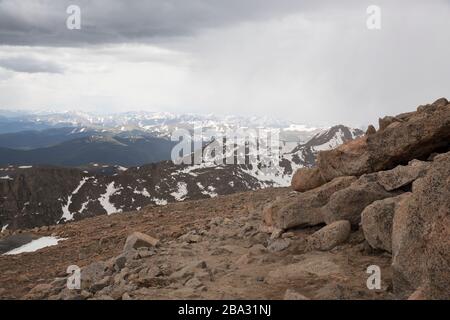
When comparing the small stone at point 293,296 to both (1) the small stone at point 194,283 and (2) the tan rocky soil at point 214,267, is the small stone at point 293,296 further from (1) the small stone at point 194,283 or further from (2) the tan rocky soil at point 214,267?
(1) the small stone at point 194,283

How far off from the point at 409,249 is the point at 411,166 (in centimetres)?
696

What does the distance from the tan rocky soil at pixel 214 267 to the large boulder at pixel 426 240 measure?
2.73 feet

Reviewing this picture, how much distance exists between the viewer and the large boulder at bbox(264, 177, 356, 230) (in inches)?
765

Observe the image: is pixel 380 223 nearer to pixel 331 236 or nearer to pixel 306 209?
pixel 331 236

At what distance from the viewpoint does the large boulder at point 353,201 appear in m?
17.9

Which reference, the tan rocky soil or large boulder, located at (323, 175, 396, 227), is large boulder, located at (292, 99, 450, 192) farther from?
the tan rocky soil

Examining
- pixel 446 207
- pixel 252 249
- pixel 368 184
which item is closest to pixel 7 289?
pixel 252 249

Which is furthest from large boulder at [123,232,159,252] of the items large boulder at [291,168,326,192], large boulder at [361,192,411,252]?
large boulder at [361,192,411,252]

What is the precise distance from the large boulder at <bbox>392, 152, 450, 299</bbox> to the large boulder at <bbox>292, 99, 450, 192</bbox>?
7.04 metres

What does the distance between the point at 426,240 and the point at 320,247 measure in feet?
16.6
